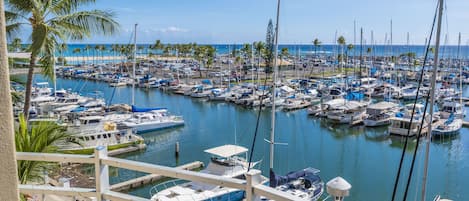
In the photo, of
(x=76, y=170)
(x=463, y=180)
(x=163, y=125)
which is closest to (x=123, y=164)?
(x=76, y=170)

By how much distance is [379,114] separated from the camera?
121 ft

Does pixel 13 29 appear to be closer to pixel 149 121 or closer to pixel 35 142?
pixel 35 142

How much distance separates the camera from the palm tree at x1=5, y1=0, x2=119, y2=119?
385 inches

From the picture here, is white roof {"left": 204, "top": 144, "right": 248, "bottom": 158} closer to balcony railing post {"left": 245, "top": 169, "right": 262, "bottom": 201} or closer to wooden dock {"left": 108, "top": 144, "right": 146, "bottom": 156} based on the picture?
wooden dock {"left": 108, "top": 144, "right": 146, "bottom": 156}

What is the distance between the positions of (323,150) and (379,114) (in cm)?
1146

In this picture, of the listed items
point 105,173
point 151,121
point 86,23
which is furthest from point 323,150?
point 105,173

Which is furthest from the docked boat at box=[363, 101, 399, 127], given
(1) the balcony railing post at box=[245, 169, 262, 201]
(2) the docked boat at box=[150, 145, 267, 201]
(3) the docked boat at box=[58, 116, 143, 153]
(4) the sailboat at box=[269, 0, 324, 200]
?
(1) the balcony railing post at box=[245, 169, 262, 201]

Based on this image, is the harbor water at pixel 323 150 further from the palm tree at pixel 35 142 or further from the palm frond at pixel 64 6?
the palm tree at pixel 35 142

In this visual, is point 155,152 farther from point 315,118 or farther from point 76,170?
point 315,118

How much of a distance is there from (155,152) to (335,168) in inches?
507

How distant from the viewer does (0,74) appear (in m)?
1.81

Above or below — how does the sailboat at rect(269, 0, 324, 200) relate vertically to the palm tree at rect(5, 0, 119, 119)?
below

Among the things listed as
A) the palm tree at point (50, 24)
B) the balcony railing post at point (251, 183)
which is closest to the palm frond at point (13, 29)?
the palm tree at point (50, 24)

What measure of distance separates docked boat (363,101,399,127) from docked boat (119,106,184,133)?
1835cm
